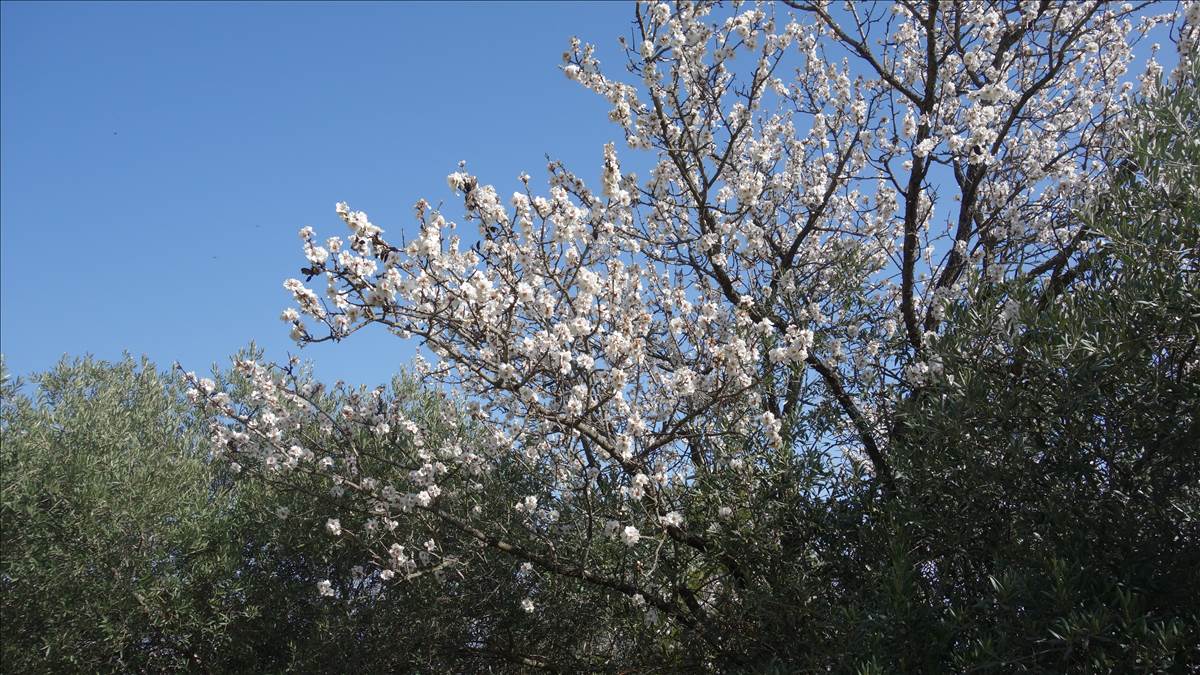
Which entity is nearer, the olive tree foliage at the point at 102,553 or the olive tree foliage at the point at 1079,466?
the olive tree foliage at the point at 1079,466

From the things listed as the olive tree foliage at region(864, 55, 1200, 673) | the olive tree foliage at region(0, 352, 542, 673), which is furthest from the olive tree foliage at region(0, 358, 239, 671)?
the olive tree foliage at region(864, 55, 1200, 673)

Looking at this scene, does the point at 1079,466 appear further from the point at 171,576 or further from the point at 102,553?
the point at 102,553

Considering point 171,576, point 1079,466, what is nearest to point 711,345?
point 1079,466

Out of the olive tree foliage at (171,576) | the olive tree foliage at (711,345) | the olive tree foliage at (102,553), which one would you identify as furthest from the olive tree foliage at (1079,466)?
the olive tree foliage at (102,553)

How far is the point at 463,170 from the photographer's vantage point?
5348mm

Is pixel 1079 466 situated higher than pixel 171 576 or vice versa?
pixel 171 576

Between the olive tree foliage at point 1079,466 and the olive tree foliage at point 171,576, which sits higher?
the olive tree foliage at point 171,576

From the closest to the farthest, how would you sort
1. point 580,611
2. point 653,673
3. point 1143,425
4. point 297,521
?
point 1143,425, point 653,673, point 580,611, point 297,521

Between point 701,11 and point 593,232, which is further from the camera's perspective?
point 701,11

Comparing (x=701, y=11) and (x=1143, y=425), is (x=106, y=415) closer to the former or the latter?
(x=701, y=11)

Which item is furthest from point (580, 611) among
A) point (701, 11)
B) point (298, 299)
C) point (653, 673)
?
point (701, 11)

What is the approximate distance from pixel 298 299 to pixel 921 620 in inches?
145

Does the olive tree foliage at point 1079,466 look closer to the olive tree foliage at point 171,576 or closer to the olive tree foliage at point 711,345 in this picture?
the olive tree foliage at point 711,345

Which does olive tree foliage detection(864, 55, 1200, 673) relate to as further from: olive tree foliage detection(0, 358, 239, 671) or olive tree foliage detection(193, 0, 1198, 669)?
olive tree foliage detection(0, 358, 239, 671)
